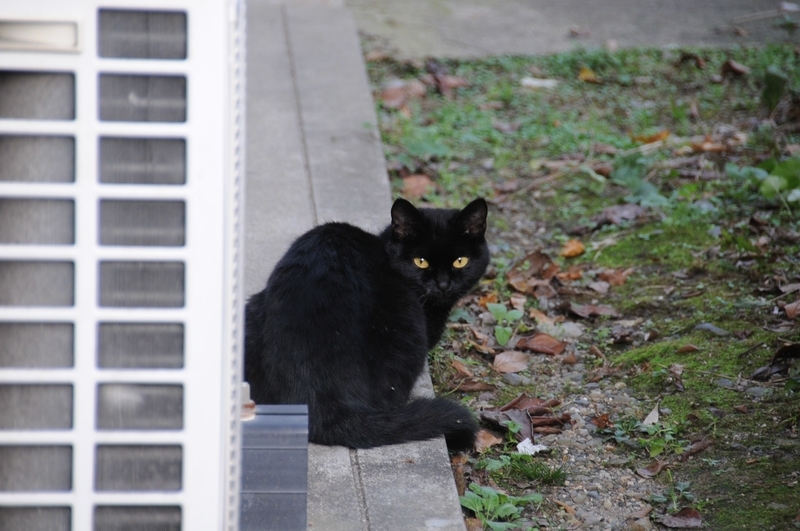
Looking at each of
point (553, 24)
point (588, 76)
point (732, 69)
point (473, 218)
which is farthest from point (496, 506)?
point (553, 24)

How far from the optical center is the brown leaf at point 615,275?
143 inches

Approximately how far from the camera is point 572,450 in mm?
2590

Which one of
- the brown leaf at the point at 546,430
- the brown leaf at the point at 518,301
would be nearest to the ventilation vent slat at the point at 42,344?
the brown leaf at the point at 546,430

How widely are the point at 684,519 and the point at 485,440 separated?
66 cm

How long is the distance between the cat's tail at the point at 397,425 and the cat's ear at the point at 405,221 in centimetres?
81

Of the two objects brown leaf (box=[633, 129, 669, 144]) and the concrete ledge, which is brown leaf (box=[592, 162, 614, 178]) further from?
the concrete ledge

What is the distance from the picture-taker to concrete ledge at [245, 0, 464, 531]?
7.11 ft

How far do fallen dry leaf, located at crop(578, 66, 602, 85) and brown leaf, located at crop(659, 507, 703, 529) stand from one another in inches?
160

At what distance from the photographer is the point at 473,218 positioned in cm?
315

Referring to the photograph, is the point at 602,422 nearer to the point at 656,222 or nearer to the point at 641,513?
the point at 641,513

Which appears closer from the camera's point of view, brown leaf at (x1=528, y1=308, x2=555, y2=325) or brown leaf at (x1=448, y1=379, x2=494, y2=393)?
brown leaf at (x1=448, y1=379, x2=494, y2=393)

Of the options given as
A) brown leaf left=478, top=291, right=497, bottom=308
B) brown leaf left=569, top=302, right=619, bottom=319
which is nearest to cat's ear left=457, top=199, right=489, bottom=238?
brown leaf left=478, top=291, right=497, bottom=308

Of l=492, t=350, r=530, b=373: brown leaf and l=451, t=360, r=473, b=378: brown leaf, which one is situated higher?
l=492, t=350, r=530, b=373: brown leaf

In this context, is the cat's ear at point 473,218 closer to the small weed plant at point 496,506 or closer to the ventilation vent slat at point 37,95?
the small weed plant at point 496,506
